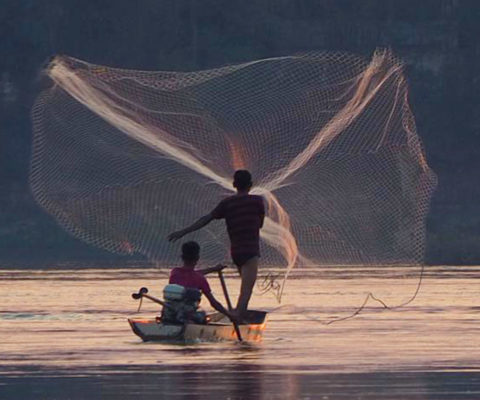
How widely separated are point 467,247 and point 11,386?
43.7m

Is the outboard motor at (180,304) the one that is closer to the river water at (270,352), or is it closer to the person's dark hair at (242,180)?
the river water at (270,352)

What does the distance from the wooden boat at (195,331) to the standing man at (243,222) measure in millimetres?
298

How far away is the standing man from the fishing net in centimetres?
291

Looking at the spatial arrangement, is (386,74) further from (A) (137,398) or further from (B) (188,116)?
(A) (137,398)

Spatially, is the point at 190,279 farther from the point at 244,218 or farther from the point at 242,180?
the point at 242,180

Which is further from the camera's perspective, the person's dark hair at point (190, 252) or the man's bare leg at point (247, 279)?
the man's bare leg at point (247, 279)

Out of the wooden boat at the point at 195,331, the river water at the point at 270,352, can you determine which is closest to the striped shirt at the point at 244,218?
the wooden boat at the point at 195,331

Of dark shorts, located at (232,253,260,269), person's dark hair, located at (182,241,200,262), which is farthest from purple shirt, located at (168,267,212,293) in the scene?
dark shorts, located at (232,253,260,269)

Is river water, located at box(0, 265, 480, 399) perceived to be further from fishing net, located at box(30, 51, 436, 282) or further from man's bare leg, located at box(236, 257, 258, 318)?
fishing net, located at box(30, 51, 436, 282)

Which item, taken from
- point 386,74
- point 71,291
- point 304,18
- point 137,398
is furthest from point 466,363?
point 304,18

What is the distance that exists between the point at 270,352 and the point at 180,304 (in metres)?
Answer: 1.67

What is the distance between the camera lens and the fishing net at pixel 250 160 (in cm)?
2786

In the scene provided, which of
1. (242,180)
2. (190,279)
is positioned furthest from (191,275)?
(242,180)

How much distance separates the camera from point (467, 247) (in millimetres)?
61188
